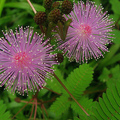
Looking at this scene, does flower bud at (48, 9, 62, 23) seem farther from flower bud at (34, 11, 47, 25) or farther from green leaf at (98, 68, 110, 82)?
green leaf at (98, 68, 110, 82)

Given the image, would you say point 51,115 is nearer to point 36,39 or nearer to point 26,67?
point 26,67

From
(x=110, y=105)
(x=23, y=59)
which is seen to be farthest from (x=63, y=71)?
(x=110, y=105)

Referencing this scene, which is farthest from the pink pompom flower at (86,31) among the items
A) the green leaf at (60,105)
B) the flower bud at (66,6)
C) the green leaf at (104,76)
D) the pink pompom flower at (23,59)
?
the green leaf at (104,76)

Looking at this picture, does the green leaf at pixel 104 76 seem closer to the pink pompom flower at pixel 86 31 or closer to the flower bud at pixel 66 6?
the pink pompom flower at pixel 86 31

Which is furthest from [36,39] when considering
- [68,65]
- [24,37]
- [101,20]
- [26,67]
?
[68,65]

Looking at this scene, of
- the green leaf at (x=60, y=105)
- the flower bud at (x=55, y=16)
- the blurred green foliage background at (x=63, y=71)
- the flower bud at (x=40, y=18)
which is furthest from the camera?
the blurred green foliage background at (x=63, y=71)

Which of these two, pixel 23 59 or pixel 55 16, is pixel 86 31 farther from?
pixel 23 59

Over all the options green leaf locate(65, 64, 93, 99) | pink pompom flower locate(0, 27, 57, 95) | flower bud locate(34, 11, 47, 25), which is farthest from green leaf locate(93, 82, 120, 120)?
flower bud locate(34, 11, 47, 25)
